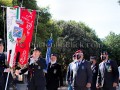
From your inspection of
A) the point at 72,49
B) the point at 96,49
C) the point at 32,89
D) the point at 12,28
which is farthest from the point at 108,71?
the point at 96,49

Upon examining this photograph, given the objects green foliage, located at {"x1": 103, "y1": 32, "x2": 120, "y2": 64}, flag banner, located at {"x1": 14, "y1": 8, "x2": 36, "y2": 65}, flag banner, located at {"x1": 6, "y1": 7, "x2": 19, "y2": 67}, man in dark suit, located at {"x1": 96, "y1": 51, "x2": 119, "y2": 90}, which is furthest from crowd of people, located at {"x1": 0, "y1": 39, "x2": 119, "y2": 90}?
green foliage, located at {"x1": 103, "y1": 32, "x2": 120, "y2": 64}

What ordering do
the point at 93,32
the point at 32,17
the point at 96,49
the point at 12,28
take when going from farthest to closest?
the point at 93,32 → the point at 96,49 → the point at 32,17 → the point at 12,28

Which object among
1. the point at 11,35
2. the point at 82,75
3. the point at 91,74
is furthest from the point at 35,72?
the point at 91,74

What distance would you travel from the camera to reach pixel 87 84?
35.1 ft

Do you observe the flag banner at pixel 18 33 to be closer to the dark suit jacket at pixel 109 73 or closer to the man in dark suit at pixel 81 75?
the man in dark suit at pixel 81 75

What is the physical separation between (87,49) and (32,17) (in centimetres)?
4624

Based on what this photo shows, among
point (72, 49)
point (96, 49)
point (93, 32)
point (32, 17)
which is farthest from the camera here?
point (93, 32)

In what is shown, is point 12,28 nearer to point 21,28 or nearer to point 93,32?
point 21,28

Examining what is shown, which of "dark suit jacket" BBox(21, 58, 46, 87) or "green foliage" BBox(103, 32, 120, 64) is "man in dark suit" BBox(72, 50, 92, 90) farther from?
"green foliage" BBox(103, 32, 120, 64)

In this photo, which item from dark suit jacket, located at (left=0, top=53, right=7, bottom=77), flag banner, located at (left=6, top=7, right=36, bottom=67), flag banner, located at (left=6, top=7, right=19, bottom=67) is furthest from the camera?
flag banner, located at (left=6, top=7, right=36, bottom=67)

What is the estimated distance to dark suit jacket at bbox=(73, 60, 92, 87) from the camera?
10695mm

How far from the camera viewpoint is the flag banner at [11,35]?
9445 millimetres

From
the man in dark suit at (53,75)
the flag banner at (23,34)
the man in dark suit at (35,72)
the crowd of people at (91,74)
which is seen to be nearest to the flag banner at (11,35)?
the flag banner at (23,34)

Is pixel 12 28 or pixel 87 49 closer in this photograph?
pixel 12 28
